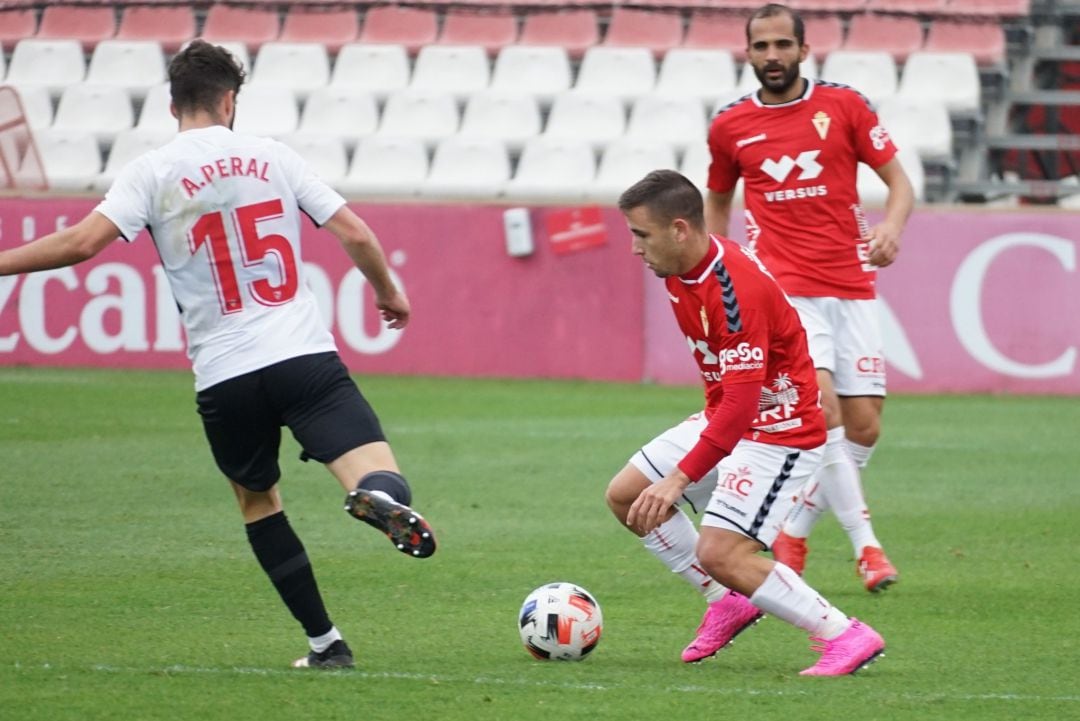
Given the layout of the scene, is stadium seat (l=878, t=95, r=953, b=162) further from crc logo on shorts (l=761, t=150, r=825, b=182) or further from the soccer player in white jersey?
the soccer player in white jersey

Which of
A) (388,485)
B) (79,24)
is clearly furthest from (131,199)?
(79,24)

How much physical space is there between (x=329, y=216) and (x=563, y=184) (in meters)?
12.0

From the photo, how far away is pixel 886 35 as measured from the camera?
741 inches

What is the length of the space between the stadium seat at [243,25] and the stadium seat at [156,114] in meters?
1.22

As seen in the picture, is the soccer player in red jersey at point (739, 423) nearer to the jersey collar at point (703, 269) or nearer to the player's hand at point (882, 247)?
the jersey collar at point (703, 269)

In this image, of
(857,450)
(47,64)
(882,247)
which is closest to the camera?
(882,247)

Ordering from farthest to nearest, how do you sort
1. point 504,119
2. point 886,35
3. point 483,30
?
point 483,30 < point 886,35 < point 504,119

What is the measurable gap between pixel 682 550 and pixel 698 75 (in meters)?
12.9

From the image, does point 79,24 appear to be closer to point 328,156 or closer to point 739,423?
point 328,156

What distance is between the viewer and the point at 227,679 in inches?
208

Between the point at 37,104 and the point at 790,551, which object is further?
the point at 37,104

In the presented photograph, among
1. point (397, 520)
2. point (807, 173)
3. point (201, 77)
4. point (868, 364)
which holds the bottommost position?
point (868, 364)

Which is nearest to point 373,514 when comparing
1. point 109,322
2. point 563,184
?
point 109,322

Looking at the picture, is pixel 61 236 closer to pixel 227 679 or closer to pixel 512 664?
pixel 227 679
